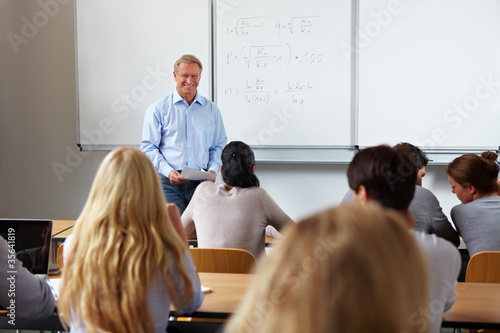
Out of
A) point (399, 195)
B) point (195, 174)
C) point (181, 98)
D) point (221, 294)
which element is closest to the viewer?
point (399, 195)

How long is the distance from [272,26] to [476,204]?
2.38m

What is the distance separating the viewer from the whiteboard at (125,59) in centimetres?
479

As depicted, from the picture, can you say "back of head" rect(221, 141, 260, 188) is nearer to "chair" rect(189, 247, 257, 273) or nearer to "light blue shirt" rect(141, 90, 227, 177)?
"chair" rect(189, 247, 257, 273)

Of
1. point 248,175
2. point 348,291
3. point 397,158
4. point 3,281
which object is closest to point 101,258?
point 3,281

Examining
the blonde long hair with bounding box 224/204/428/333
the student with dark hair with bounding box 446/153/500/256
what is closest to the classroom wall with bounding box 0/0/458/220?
the student with dark hair with bounding box 446/153/500/256

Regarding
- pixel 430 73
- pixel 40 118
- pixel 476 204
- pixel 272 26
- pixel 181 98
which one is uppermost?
pixel 272 26

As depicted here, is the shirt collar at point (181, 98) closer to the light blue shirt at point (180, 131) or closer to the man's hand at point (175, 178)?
the light blue shirt at point (180, 131)

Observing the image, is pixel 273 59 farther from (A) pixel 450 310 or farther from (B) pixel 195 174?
(A) pixel 450 310

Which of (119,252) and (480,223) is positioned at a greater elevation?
(119,252)

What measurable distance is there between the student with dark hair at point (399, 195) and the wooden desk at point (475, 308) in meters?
0.20

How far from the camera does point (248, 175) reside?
298 centimetres

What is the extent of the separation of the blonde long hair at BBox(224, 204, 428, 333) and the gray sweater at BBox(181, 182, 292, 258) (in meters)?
2.23

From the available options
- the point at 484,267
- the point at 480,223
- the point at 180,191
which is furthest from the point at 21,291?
the point at 180,191

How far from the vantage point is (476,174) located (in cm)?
296
